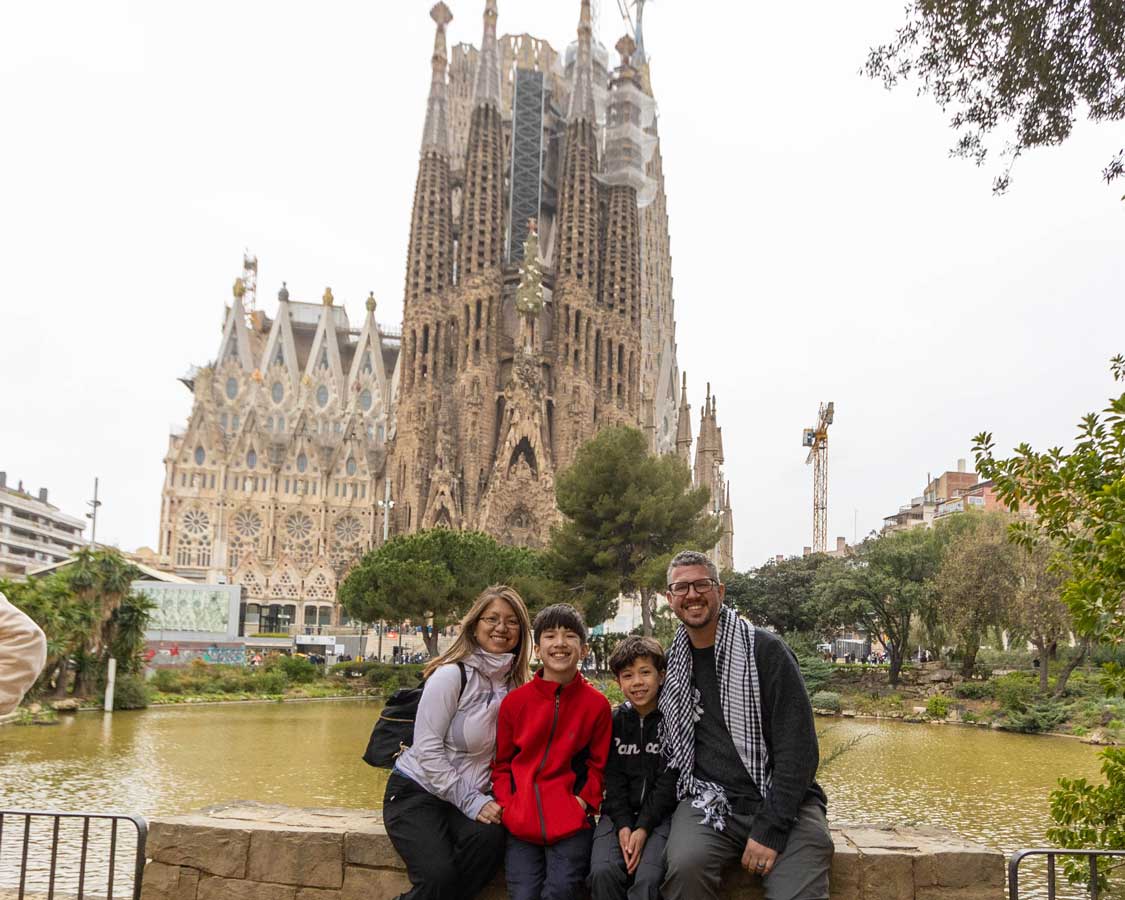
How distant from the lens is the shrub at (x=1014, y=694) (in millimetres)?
23297

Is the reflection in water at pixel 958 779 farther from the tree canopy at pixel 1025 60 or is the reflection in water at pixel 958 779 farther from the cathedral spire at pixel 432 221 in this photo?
the cathedral spire at pixel 432 221

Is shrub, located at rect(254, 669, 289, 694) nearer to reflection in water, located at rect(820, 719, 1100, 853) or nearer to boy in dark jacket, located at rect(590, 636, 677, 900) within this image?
reflection in water, located at rect(820, 719, 1100, 853)

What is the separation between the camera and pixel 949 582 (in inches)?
1115

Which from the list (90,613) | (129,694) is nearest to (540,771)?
(90,613)

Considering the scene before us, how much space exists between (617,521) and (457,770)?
24.9 meters

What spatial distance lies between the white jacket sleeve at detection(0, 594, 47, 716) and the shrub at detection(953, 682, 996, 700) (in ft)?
86.5

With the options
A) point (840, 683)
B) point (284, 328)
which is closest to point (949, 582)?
point (840, 683)

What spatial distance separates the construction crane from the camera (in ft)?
333

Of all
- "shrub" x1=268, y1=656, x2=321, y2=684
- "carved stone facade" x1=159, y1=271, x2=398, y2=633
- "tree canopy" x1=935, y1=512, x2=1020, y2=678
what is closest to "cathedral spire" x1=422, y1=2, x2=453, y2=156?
"carved stone facade" x1=159, y1=271, x2=398, y2=633

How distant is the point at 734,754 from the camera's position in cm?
374

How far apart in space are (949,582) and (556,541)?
11.5 meters

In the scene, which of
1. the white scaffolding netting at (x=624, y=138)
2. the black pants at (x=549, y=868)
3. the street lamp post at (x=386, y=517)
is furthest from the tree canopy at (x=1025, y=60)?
the white scaffolding netting at (x=624, y=138)

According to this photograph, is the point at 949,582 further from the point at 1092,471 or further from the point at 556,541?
the point at 1092,471

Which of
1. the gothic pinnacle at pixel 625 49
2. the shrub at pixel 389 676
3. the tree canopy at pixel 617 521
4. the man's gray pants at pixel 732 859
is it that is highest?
the gothic pinnacle at pixel 625 49
